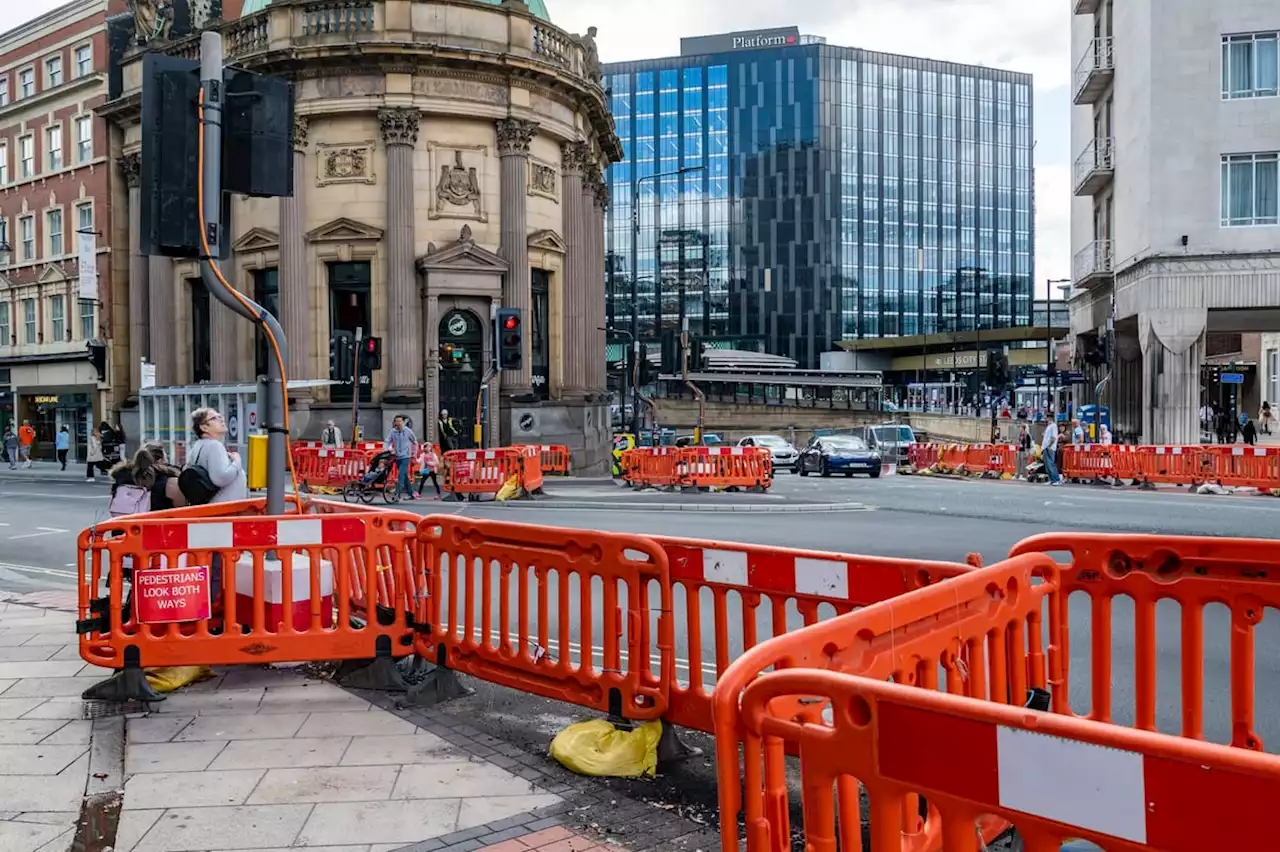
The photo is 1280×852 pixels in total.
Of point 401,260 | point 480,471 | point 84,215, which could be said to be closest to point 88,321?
point 84,215

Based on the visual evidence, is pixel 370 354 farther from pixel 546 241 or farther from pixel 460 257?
pixel 546 241

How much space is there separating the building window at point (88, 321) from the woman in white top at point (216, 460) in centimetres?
3858

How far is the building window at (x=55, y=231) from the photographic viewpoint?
44.6m

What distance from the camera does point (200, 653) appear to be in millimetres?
6426

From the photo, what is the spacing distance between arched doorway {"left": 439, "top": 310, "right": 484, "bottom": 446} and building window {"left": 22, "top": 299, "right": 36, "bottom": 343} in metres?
24.2

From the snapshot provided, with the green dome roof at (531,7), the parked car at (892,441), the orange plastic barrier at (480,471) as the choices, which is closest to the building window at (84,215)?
the green dome roof at (531,7)

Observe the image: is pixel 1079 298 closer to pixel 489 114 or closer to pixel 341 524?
pixel 489 114

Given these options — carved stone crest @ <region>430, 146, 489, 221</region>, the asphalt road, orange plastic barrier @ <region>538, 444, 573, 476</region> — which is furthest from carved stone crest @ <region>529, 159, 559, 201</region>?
the asphalt road

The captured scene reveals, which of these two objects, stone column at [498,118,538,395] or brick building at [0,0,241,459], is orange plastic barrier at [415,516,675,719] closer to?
stone column at [498,118,538,395]

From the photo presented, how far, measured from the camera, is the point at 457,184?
32.7m

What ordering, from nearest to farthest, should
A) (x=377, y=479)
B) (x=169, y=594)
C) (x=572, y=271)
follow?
(x=169, y=594) → (x=377, y=479) → (x=572, y=271)

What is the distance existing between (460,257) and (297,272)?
16.2ft

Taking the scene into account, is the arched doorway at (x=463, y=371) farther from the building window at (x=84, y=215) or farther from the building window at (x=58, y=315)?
the building window at (x=58, y=315)

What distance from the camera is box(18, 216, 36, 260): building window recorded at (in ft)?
153
